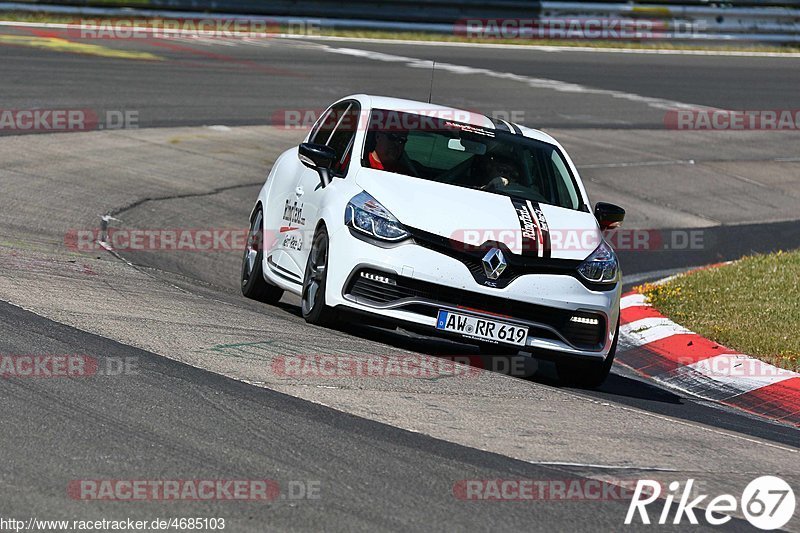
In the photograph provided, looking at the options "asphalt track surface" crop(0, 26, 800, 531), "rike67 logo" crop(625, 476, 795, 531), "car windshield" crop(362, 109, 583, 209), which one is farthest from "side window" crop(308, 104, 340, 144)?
"rike67 logo" crop(625, 476, 795, 531)

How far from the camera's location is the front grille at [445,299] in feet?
25.0

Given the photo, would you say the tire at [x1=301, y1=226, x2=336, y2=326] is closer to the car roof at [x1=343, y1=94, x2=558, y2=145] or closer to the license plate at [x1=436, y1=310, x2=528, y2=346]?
the license plate at [x1=436, y1=310, x2=528, y2=346]

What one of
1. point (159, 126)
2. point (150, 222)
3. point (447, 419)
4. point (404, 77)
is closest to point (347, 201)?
point (447, 419)

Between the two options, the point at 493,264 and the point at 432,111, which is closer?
the point at 493,264

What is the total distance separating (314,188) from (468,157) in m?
1.03

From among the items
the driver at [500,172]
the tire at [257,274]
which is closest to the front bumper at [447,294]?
the driver at [500,172]

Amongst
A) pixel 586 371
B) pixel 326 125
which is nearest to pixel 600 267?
pixel 586 371

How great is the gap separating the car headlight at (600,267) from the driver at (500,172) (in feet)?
2.73

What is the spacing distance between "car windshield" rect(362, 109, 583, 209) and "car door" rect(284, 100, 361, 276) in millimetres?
180

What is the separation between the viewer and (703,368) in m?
9.16

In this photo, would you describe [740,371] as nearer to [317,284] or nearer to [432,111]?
[432,111]

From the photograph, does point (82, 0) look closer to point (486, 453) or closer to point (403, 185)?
point (403, 185)

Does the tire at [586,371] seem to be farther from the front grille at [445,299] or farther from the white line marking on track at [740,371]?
the white line marking on track at [740,371]

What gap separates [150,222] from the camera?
1219 centimetres
